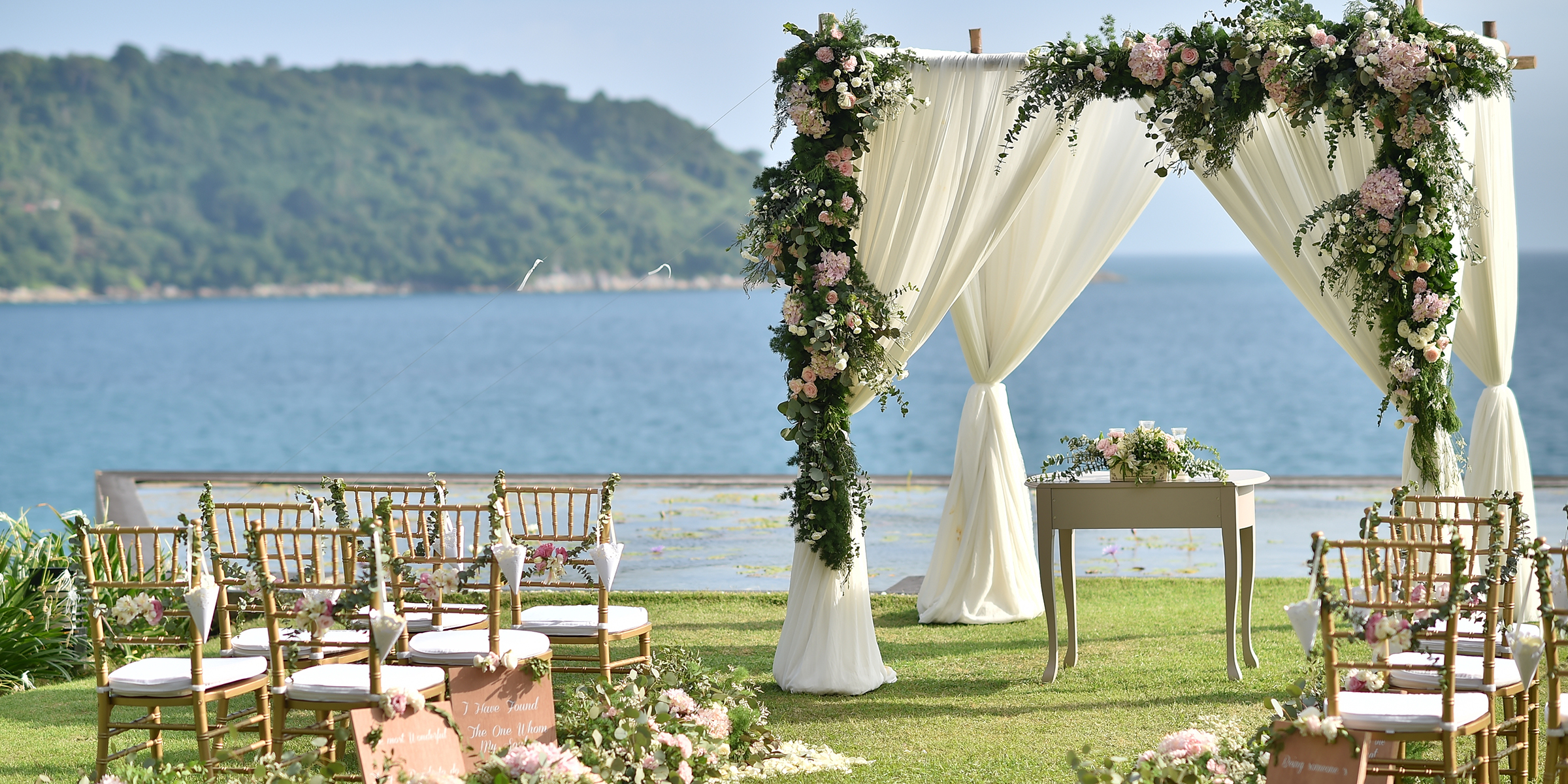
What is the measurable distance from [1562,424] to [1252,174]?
41632 millimetres

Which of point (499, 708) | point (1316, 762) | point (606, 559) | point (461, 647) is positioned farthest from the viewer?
point (606, 559)

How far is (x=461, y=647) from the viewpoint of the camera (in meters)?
4.26

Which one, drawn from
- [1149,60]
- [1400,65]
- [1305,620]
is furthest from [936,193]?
[1305,620]

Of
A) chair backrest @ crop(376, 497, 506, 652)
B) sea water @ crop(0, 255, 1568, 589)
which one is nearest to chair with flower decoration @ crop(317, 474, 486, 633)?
chair backrest @ crop(376, 497, 506, 652)

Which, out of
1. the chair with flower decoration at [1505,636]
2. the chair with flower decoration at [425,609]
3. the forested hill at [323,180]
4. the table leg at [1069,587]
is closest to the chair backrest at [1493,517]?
the chair with flower decoration at [1505,636]

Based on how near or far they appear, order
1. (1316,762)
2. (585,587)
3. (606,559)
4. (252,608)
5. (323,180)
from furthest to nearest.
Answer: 1. (323,180)
2. (585,587)
3. (606,559)
4. (252,608)
5. (1316,762)

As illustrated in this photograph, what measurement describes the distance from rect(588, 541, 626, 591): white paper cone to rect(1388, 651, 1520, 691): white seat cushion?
2.50 m

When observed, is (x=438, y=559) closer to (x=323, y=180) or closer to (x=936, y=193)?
(x=936, y=193)

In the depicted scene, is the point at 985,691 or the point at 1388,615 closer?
the point at 1388,615

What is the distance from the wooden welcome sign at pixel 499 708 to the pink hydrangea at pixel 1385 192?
348cm

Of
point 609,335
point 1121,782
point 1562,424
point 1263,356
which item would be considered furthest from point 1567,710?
point 609,335

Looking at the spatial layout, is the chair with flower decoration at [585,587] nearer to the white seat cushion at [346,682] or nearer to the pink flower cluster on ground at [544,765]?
the white seat cushion at [346,682]

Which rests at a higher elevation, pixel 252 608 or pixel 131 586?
pixel 131 586

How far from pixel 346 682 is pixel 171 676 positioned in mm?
564
